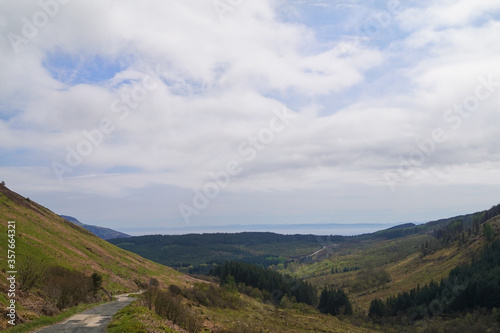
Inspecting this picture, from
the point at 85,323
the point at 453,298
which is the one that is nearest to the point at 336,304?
the point at 453,298

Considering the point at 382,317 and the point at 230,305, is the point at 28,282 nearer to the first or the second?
the point at 230,305

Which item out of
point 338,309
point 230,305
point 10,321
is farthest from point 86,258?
point 338,309

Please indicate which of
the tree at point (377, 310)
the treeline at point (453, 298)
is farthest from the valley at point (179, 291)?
the tree at point (377, 310)

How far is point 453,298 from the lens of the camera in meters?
88.3

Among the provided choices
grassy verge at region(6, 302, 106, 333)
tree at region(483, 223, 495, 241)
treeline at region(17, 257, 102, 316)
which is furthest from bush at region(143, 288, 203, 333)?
tree at region(483, 223, 495, 241)

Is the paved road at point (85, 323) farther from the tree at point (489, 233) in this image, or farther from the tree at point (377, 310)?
the tree at point (489, 233)

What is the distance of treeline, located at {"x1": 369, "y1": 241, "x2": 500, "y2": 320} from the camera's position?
8206 cm

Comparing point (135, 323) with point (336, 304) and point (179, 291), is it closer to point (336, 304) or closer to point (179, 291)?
point (179, 291)

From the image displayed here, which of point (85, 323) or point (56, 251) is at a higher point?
point (56, 251)

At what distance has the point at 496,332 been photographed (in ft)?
199

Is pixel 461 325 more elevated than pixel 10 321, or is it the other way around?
pixel 10 321

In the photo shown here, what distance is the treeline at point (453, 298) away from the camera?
82.1 m

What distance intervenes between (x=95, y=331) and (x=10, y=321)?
5.15 m

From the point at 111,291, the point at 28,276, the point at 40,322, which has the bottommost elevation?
the point at 111,291
